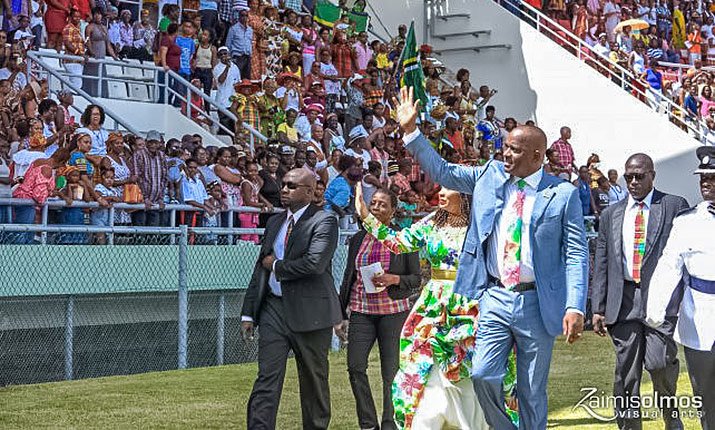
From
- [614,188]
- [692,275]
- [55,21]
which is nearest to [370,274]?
[692,275]

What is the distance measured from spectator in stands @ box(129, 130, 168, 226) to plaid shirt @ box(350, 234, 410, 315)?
4733mm

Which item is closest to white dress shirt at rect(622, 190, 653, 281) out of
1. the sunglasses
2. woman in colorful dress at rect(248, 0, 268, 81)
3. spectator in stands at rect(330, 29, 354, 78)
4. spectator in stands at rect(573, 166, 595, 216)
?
the sunglasses

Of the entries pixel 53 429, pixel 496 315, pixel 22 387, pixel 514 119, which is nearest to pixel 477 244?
pixel 496 315

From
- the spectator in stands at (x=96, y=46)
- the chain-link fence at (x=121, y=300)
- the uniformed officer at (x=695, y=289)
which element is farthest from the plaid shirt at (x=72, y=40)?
the uniformed officer at (x=695, y=289)

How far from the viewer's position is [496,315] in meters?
7.16

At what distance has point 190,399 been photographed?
12258 millimetres

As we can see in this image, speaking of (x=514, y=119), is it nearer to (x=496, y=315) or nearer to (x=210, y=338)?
(x=210, y=338)

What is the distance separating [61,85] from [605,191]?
9325 millimetres

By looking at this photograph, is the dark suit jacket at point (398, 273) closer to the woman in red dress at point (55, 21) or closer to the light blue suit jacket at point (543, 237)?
the light blue suit jacket at point (543, 237)

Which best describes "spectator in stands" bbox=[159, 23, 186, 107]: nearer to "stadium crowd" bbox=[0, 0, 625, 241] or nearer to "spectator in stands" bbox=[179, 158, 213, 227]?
"stadium crowd" bbox=[0, 0, 625, 241]

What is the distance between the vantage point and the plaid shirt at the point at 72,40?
18125 mm

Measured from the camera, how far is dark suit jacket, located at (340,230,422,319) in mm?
10289

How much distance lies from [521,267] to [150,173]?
8.76 meters

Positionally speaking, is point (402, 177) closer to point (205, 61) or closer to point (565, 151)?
point (205, 61)
